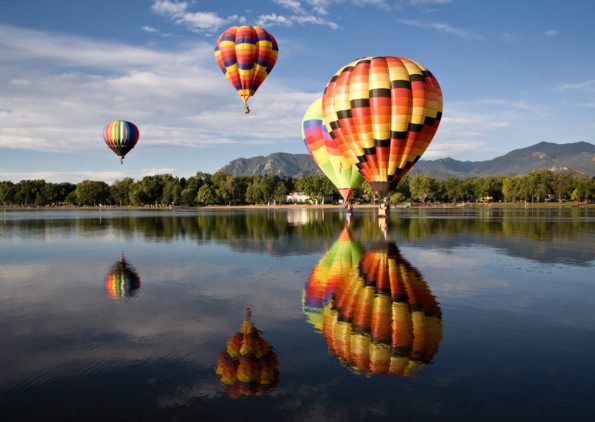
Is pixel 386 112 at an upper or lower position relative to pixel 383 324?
upper

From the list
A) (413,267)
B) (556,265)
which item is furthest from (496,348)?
(556,265)

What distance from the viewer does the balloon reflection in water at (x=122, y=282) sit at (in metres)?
10.6

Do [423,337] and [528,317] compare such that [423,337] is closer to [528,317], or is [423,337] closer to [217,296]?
[528,317]

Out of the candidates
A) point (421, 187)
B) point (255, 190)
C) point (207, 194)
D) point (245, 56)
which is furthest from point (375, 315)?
point (207, 194)

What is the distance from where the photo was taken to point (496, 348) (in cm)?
665

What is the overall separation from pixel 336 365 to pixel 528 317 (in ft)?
15.3

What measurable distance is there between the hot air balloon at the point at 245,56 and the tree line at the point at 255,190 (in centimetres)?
7462

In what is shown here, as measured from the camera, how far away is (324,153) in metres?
44.3

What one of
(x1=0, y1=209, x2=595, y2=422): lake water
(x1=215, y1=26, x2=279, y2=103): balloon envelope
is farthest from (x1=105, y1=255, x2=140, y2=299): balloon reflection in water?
(x1=215, y1=26, x2=279, y2=103): balloon envelope

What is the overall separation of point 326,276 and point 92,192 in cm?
16351

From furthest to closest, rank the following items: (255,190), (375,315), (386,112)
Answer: (255,190) < (386,112) < (375,315)

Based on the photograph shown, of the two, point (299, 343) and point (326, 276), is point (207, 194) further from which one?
point (299, 343)

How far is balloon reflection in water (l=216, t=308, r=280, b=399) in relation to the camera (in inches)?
214

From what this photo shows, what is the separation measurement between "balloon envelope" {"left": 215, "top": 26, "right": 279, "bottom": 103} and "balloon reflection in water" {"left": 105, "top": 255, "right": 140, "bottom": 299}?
27051 mm
